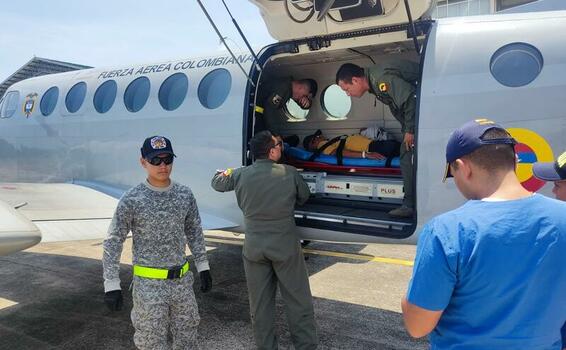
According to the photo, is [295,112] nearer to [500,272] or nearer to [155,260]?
[155,260]

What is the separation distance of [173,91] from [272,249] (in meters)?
3.24

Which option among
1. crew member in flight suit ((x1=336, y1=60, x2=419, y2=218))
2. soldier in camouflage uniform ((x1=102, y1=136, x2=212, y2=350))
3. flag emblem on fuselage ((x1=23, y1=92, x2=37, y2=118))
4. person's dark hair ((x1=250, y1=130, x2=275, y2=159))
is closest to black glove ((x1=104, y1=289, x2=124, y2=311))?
soldier in camouflage uniform ((x1=102, y1=136, x2=212, y2=350))

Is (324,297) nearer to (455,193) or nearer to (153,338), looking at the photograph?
(455,193)

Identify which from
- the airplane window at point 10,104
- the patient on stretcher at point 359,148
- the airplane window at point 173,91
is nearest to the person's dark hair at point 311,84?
the patient on stretcher at point 359,148

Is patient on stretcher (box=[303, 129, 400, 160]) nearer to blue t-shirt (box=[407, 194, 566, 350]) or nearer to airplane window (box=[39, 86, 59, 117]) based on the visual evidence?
blue t-shirt (box=[407, 194, 566, 350])

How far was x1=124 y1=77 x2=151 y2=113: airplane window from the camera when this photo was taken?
668 cm

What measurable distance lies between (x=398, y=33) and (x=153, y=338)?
3533 millimetres

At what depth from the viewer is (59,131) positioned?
7680 mm

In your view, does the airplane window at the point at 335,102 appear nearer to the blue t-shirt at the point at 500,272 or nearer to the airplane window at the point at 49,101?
the airplane window at the point at 49,101

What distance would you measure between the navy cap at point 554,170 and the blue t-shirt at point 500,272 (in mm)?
998

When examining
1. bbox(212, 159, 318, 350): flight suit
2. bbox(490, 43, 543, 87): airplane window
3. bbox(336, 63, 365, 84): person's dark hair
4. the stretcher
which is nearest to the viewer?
bbox(490, 43, 543, 87): airplane window

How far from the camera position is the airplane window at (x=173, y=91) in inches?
246

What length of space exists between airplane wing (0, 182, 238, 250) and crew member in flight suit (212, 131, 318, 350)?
4.33ft

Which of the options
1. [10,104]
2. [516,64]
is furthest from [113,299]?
[10,104]
